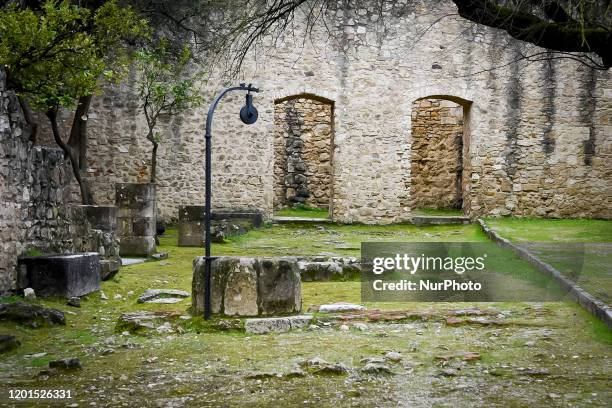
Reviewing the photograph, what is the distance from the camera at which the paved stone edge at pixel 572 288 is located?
5.78 metres

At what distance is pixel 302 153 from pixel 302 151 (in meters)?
0.05

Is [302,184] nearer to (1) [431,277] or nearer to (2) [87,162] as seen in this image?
(2) [87,162]

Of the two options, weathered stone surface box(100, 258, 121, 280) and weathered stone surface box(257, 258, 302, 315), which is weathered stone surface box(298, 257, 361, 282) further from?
weathered stone surface box(257, 258, 302, 315)

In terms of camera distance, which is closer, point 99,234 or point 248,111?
point 248,111

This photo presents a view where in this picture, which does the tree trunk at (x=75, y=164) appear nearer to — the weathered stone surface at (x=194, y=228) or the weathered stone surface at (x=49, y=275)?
the weathered stone surface at (x=194, y=228)

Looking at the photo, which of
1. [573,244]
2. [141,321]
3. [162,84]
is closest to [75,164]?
[162,84]

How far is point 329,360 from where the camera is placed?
4750 mm

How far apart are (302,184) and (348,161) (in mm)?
3200

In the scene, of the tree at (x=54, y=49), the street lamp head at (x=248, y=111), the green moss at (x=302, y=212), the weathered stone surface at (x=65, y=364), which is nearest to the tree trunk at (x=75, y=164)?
the tree at (x=54, y=49)

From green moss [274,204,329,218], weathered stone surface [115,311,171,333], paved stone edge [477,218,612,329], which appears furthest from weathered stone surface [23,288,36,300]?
green moss [274,204,329,218]

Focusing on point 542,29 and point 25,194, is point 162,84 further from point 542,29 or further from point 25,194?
point 542,29

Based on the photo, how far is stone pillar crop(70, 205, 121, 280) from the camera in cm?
856

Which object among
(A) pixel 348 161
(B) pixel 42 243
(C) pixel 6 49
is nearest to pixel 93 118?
(A) pixel 348 161

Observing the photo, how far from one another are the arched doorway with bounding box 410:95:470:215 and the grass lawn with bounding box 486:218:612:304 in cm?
306
